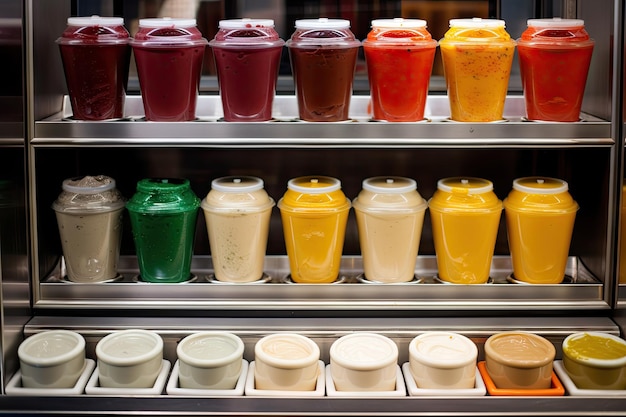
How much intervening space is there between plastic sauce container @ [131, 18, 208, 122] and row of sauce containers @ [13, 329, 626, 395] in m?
0.50

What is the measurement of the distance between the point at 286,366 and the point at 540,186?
70 centimetres

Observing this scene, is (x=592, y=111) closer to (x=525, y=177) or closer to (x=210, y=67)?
(x=525, y=177)

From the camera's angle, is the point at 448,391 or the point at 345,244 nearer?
the point at 448,391

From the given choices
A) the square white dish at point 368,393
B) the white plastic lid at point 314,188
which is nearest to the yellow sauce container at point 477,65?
the white plastic lid at point 314,188

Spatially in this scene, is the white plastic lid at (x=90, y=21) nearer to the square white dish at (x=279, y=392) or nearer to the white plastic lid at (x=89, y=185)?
the white plastic lid at (x=89, y=185)

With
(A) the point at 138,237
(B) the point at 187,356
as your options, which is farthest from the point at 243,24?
(B) the point at 187,356

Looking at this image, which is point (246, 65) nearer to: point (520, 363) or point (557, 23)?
point (557, 23)

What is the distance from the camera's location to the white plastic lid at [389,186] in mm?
1835

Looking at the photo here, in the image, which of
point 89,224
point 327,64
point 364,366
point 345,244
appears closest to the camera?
point 364,366

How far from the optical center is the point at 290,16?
2039mm

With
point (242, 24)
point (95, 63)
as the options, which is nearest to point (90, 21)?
point (95, 63)

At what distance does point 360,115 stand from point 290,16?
0.30 m

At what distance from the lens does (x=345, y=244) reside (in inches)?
84.8

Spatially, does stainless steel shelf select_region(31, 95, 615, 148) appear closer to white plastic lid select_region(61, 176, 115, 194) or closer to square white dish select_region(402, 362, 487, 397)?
white plastic lid select_region(61, 176, 115, 194)
